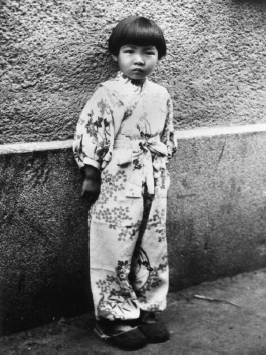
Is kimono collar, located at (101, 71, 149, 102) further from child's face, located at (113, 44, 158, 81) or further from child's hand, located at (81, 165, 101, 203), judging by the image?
child's hand, located at (81, 165, 101, 203)

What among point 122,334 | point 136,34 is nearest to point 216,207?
point 122,334

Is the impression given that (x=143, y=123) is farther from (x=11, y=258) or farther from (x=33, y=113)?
(x=11, y=258)

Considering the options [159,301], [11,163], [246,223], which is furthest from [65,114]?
[246,223]

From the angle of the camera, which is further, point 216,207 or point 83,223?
point 216,207

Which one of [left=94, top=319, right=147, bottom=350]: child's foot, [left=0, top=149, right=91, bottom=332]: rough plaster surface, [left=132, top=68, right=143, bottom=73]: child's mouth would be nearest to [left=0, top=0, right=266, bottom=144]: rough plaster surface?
[left=0, top=149, right=91, bottom=332]: rough plaster surface

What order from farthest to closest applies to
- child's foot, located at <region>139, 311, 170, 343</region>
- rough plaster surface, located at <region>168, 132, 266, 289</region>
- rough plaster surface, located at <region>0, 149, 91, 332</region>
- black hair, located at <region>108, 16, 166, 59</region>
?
1. rough plaster surface, located at <region>168, 132, 266, 289</region>
2. child's foot, located at <region>139, 311, 170, 343</region>
3. rough plaster surface, located at <region>0, 149, 91, 332</region>
4. black hair, located at <region>108, 16, 166, 59</region>

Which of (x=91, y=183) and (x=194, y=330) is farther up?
(x=91, y=183)

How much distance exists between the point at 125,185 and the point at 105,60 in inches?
28.2

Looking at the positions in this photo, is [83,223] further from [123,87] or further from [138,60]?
[138,60]

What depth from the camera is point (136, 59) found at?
241 centimetres

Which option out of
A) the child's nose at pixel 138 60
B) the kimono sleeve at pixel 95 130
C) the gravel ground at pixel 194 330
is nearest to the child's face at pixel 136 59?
the child's nose at pixel 138 60

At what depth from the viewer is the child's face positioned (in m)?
2.41

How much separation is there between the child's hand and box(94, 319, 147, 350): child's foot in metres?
0.71

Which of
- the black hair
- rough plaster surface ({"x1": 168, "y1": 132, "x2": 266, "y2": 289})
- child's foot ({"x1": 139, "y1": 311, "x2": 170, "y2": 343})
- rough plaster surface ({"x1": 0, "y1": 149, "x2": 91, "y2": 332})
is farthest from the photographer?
rough plaster surface ({"x1": 168, "y1": 132, "x2": 266, "y2": 289})
